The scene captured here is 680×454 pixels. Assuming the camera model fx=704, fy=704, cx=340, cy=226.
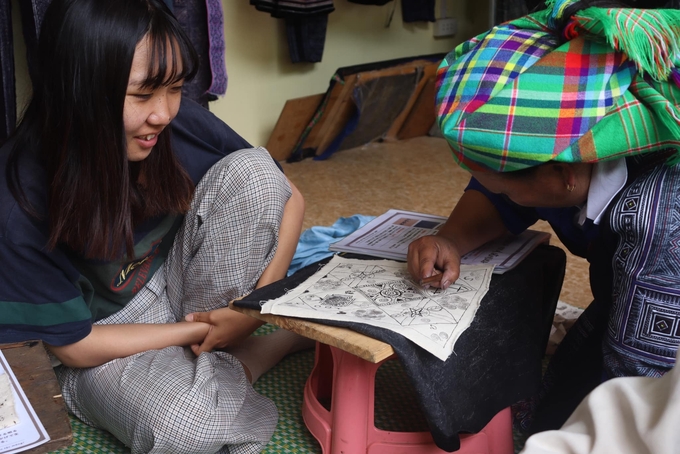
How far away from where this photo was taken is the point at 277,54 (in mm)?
3154

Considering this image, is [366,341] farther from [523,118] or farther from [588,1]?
[588,1]

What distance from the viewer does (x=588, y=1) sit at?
951mm

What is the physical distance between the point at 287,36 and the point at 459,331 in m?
2.31

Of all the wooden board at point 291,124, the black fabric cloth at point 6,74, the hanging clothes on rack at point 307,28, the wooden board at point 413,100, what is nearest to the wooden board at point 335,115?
the wooden board at point 291,124

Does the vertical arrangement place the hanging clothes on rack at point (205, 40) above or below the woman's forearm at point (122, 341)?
above

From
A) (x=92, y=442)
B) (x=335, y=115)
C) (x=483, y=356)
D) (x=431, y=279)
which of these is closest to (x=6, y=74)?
(x=92, y=442)

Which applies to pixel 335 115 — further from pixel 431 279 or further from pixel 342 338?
pixel 342 338

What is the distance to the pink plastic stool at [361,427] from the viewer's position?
3.50ft

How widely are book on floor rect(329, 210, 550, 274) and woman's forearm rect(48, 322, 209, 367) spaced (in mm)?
325

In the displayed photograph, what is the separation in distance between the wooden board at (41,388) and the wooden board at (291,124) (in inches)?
84.3

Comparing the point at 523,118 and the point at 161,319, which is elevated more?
the point at 523,118

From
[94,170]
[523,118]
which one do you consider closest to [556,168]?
[523,118]

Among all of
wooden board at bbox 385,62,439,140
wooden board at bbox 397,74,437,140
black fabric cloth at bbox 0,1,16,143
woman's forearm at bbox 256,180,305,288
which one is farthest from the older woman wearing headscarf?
wooden board at bbox 397,74,437,140

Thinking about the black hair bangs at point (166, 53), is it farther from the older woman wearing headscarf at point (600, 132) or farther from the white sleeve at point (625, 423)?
the white sleeve at point (625, 423)
